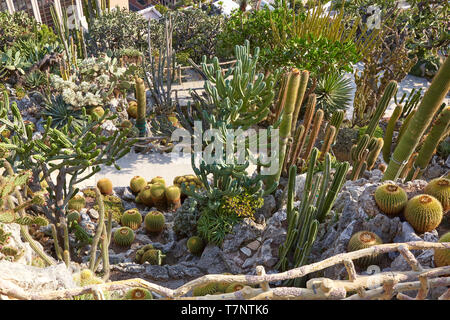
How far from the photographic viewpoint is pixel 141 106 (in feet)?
29.7

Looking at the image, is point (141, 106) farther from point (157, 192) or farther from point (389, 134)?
point (389, 134)

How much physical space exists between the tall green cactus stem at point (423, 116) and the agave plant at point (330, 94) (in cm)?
376

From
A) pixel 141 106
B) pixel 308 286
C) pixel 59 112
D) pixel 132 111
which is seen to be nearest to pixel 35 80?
pixel 59 112

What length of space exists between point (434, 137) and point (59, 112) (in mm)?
7613

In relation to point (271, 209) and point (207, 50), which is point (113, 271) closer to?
point (271, 209)

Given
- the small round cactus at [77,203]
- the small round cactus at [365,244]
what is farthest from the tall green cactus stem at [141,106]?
the small round cactus at [365,244]

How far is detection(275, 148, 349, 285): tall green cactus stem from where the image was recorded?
15.5 ft

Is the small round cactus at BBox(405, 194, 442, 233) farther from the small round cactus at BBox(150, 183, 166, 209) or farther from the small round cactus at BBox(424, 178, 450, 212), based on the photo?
the small round cactus at BBox(150, 183, 166, 209)

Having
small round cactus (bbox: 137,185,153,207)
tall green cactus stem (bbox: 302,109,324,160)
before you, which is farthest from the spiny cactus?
tall green cactus stem (bbox: 302,109,324,160)

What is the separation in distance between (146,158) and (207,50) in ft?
20.6

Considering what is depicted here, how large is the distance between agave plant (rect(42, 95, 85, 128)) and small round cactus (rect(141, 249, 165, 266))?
4344 millimetres

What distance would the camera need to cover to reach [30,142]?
514 centimetres
